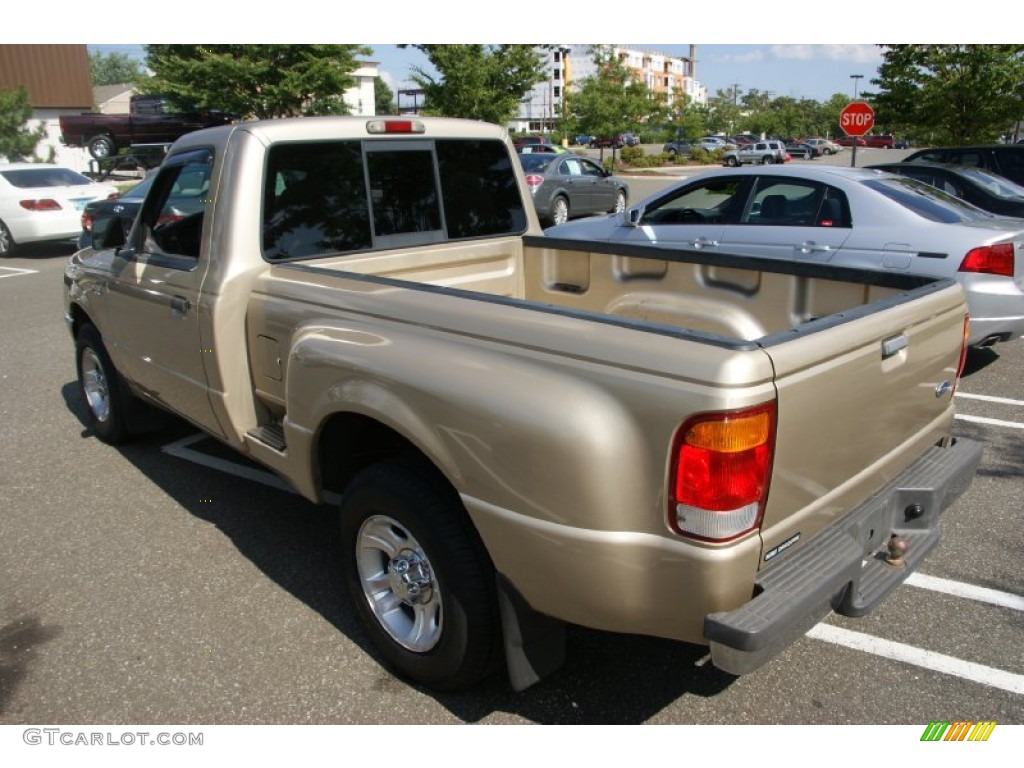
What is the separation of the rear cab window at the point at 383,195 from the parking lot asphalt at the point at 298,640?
4.98 feet

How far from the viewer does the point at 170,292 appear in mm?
3859

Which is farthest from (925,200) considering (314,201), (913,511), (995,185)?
(314,201)

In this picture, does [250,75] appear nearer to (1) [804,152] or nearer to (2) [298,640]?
(2) [298,640]

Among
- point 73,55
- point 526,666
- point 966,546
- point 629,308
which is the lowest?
point 966,546

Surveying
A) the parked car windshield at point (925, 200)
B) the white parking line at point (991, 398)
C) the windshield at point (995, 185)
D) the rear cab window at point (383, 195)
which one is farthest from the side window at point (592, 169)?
the rear cab window at point (383, 195)

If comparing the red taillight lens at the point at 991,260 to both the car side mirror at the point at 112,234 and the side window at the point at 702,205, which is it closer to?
the side window at the point at 702,205

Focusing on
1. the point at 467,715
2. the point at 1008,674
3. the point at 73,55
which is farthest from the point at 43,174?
the point at 73,55

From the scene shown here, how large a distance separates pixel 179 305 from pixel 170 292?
0.46 feet

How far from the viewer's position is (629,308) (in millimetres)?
4004

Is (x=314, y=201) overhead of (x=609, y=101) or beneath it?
beneath

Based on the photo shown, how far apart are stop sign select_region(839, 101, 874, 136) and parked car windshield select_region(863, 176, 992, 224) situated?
10.1 metres

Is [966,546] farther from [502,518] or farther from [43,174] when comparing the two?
[43,174]

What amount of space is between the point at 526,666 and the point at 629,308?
2.00 meters

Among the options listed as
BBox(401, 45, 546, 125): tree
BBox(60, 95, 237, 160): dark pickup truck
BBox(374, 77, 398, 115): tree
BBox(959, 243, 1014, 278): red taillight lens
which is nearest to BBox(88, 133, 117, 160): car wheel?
BBox(60, 95, 237, 160): dark pickup truck
